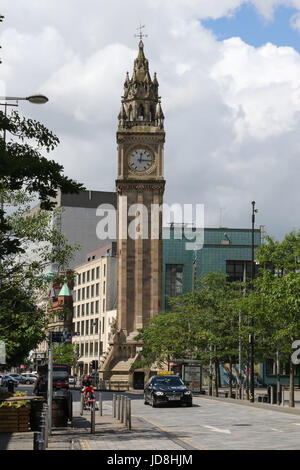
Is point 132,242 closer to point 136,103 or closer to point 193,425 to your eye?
point 136,103

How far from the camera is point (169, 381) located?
129 feet

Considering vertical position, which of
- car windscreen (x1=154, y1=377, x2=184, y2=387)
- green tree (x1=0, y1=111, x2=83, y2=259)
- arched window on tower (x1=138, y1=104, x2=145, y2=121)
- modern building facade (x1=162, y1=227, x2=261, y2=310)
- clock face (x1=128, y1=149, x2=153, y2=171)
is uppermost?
arched window on tower (x1=138, y1=104, x2=145, y2=121)

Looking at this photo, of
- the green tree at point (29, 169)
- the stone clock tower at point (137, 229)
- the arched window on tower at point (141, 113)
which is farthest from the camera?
the arched window on tower at point (141, 113)

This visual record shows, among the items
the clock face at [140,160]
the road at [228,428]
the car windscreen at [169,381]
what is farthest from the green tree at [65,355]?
the road at [228,428]

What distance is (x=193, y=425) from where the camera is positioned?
26.6 meters

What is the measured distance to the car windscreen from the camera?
128 feet

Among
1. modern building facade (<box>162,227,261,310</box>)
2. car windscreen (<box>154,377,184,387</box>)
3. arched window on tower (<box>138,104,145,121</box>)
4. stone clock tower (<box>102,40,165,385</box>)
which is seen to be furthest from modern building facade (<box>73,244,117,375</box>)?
car windscreen (<box>154,377,184,387</box>)

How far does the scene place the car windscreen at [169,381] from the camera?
3909 centimetres

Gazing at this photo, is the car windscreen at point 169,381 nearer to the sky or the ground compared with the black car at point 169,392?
nearer to the sky

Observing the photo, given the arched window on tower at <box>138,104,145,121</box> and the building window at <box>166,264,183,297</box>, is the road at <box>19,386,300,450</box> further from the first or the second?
the building window at <box>166,264,183,297</box>

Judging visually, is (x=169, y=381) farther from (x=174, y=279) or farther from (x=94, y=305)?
(x=94, y=305)

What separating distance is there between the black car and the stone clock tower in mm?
54093

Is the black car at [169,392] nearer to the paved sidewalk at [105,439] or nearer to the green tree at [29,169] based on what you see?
the paved sidewalk at [105,439]
